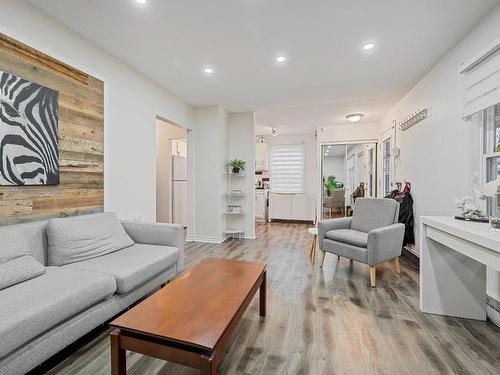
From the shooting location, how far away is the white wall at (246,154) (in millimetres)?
4703

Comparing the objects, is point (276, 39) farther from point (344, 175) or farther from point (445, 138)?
point (344, 175)

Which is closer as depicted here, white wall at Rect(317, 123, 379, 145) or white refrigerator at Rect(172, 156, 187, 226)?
white refrigerator at Rect(172, 156, 187, 226)

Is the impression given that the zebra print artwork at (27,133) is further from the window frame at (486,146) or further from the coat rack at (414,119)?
the coat rack at (414,119)

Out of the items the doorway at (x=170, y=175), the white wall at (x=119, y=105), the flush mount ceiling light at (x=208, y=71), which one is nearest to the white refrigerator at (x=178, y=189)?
the doorway at (x=170, y=175)

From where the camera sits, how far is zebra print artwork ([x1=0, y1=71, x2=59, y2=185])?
1.77m

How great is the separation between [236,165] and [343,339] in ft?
11.2

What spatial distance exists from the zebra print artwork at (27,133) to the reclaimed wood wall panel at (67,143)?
0.19ft

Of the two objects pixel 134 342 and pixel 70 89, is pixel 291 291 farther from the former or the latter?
pixel 70 89

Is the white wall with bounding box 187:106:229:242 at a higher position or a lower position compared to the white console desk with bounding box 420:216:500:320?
higher

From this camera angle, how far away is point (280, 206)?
21.9ft

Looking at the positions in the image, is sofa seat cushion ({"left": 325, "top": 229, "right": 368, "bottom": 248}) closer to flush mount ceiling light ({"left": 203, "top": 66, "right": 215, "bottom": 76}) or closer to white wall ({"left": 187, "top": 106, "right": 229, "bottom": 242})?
white wall ({"left": 187, "top": 106, "right": 229, "bottom": 242})

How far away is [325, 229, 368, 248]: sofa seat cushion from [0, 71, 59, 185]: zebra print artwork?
116 inches

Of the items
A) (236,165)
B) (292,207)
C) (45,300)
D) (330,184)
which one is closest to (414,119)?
(236,165)

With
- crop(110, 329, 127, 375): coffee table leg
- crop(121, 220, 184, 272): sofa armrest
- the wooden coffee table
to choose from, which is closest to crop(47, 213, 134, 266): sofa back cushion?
crop(121, 220, 184, 272): sofa armrest
